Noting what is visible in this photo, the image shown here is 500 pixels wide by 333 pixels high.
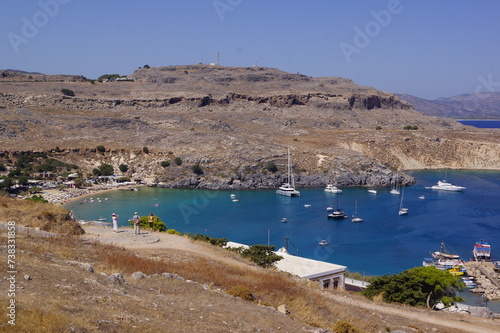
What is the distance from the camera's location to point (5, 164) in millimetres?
59906

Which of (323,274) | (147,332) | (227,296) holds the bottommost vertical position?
(323,274)

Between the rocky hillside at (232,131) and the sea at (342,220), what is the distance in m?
4.72

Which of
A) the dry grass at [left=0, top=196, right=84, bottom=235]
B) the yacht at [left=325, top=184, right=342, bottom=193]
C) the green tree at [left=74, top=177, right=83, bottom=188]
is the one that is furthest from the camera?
the yacht at [left=325, top=184, right=342, bottom=193]

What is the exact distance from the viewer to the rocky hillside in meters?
67.9

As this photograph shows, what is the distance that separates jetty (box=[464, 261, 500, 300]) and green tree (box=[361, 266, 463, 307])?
38.1 ft

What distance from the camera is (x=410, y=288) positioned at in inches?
742

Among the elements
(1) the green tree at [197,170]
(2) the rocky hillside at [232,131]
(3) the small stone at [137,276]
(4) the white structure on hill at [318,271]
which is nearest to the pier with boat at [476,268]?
(4) the white structure on hill at [318,271]

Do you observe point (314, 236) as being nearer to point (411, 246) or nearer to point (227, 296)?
point (411, 246)

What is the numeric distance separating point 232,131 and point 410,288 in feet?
226

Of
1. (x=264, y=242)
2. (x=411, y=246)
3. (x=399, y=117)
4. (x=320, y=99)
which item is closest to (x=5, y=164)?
(x=264, y=242)

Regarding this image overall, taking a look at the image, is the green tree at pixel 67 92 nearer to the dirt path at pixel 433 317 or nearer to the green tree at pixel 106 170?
the green tree at pixel 106 170

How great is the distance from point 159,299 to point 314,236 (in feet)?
113

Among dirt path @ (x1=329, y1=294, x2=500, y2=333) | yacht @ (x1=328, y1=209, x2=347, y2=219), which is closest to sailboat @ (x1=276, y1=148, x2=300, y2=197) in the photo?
yacht @ (x1=328, y1=209, x2=347, y2=219)

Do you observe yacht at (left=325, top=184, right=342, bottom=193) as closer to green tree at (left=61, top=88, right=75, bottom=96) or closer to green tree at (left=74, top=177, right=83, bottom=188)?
green tree at (left=74, top=177, right=83, bottom=188)
